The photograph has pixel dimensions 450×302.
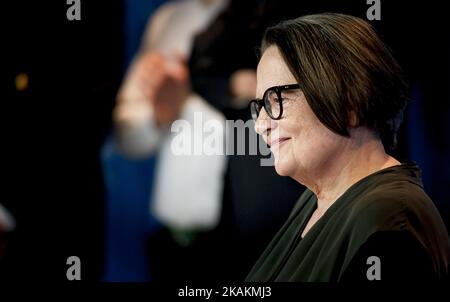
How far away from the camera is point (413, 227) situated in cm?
127

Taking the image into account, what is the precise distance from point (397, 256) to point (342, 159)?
34 cm

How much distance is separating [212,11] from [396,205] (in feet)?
4.40

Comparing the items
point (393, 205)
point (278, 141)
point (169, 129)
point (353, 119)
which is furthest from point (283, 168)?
point (169, 129)

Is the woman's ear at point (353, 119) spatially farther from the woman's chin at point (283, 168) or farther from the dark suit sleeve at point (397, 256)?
the dark suit sleeve at point (397, 256)

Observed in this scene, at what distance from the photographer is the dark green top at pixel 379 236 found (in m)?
1.26

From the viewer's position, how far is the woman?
1.29m

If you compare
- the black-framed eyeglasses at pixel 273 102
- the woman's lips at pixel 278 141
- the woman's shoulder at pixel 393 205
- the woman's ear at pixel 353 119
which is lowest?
the woman's shoulder at pixel 393 205

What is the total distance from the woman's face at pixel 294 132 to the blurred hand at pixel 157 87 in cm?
89

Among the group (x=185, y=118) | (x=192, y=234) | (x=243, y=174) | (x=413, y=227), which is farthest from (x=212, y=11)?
(x=413, y=227)

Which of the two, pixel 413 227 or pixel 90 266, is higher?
pixel 413 227

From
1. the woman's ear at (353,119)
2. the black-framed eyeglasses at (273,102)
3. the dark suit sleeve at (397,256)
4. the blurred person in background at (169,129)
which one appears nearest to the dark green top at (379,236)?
the dark suit sleeve at (397,256)

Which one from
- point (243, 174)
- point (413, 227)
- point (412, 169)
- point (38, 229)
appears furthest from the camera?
point (38, 229)
